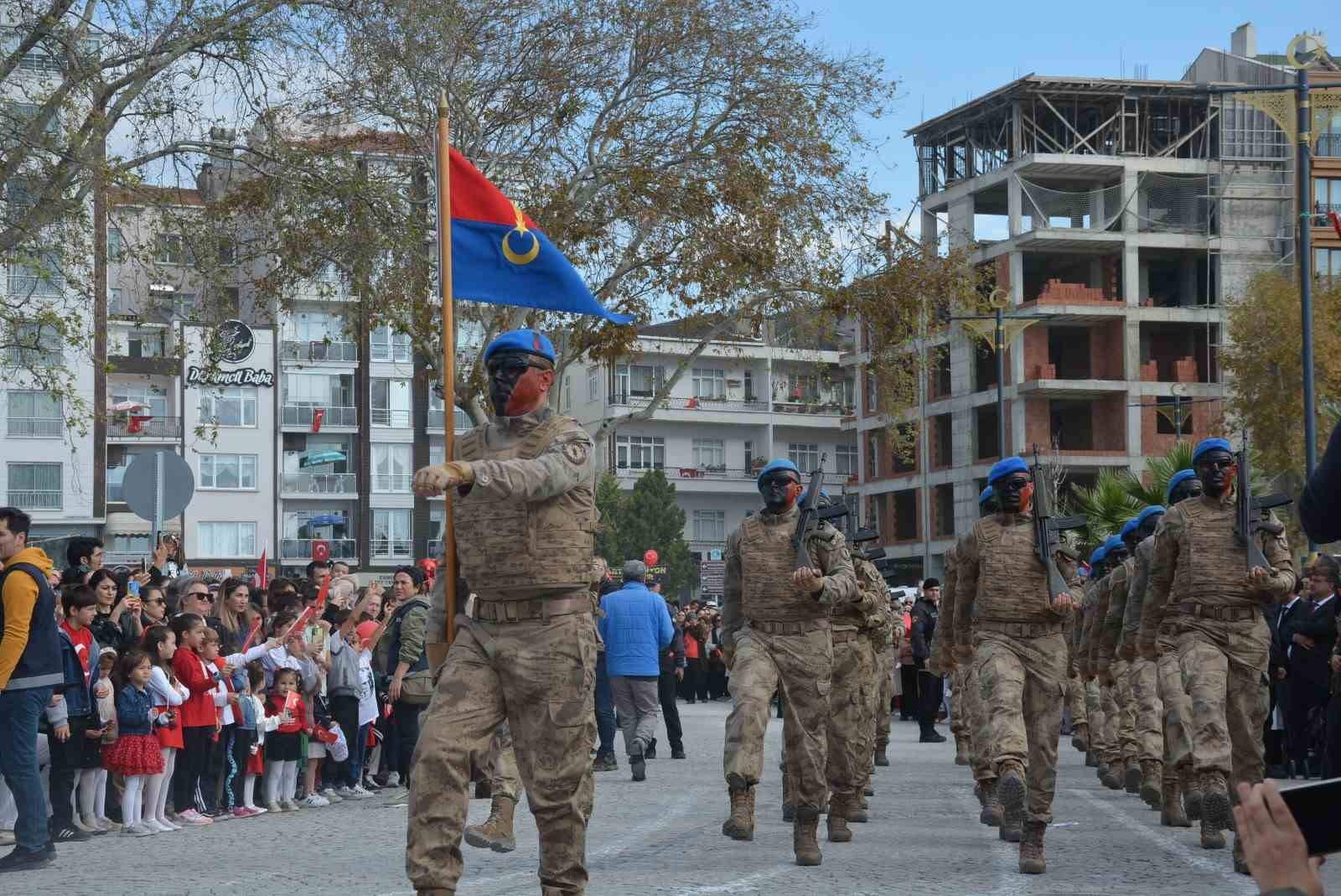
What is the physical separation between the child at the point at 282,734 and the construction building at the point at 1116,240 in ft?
169

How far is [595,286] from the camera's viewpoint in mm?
26844

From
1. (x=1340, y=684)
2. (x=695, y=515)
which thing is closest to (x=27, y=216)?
(x=1340, y=684)

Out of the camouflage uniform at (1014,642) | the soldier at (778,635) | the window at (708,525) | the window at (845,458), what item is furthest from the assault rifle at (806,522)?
the window at (845,458)

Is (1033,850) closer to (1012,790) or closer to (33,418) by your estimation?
(1012,790)

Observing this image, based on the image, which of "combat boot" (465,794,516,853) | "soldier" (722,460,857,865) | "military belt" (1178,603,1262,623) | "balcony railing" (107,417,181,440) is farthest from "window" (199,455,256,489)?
"military belt" (1178,603,1262,623)

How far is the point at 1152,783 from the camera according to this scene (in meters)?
15.2

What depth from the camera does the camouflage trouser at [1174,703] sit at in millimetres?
12266

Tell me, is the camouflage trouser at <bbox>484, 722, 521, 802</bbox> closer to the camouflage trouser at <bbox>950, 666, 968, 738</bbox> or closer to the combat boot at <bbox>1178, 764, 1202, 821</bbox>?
the combat boot at <bbox>1178, 764, 1202, 821</bbox>

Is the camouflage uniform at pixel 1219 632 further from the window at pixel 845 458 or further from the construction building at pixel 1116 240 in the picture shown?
the window at pixel 845 458

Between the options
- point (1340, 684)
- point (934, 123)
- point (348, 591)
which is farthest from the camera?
point (934, 123)

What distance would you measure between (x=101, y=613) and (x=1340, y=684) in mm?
10159

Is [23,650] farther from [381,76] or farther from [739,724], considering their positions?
[381,76]

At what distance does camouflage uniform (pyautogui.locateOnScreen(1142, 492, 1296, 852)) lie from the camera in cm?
1145

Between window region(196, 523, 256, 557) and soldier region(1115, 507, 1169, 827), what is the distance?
222 ft
